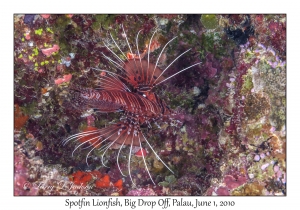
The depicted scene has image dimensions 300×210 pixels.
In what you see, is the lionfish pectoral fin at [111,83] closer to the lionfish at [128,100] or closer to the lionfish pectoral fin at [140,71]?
the lionfish at [128,100]

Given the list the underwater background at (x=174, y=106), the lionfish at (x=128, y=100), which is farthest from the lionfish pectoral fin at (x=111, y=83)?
the underwater background at (x=174, y=106)

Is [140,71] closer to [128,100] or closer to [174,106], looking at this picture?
[128,100]

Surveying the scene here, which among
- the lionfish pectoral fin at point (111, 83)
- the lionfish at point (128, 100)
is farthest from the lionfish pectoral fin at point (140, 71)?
the lionfish pectoral fin at point (111, 83)

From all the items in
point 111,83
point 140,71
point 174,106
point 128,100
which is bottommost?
point 174,106

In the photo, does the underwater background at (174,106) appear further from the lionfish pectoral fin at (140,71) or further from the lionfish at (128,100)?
the lionfish pectoral fin at (140,71)

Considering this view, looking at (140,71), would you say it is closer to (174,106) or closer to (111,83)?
(111,83)

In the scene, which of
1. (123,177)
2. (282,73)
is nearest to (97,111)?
(123,177)

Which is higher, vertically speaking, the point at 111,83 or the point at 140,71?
the point at 140,71

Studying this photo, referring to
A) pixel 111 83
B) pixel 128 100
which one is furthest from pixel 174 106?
pixel 111 83
